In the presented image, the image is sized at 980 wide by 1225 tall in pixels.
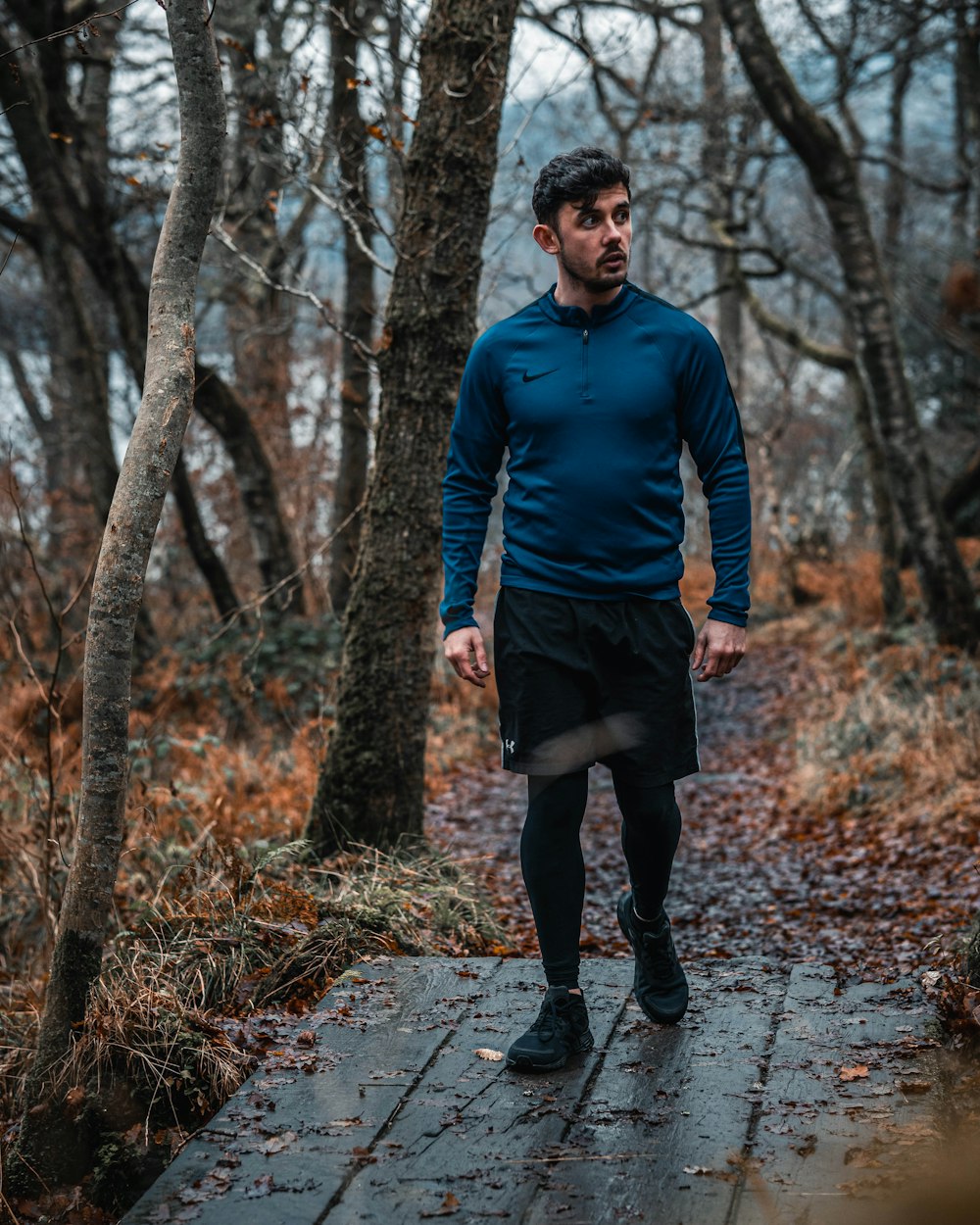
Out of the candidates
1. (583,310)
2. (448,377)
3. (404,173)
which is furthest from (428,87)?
(583,310)

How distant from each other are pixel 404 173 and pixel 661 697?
302cm

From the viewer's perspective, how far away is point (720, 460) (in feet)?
9.95

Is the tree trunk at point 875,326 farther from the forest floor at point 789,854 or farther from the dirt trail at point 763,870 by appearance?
the dirt trail at point 763,870

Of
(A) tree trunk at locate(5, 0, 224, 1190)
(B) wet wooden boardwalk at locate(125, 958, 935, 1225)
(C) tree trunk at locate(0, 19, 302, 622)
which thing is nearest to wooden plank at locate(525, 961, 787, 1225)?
(B) wet wooden boardwalk at locate(125, 958, 935, 1225)

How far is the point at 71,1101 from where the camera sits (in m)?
3.15

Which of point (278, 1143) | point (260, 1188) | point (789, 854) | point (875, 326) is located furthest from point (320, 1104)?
point (875, 326)

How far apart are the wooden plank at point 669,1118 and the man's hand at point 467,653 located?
0.98 metres

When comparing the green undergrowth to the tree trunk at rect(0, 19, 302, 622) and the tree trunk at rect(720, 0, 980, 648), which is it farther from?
the tree trunk at rect(720, 0, 980, 648)

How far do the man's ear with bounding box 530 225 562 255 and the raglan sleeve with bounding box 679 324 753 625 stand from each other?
404 mm

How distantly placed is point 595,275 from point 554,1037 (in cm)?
182

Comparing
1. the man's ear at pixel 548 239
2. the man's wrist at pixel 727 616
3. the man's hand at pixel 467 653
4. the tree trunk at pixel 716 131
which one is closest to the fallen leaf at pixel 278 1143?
the man's hand at pixel 467 653

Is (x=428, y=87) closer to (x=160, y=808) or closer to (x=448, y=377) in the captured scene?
(x=448, y=377)

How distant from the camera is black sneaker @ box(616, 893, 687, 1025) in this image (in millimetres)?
3074

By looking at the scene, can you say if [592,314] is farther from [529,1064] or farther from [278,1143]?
[278,1143]
